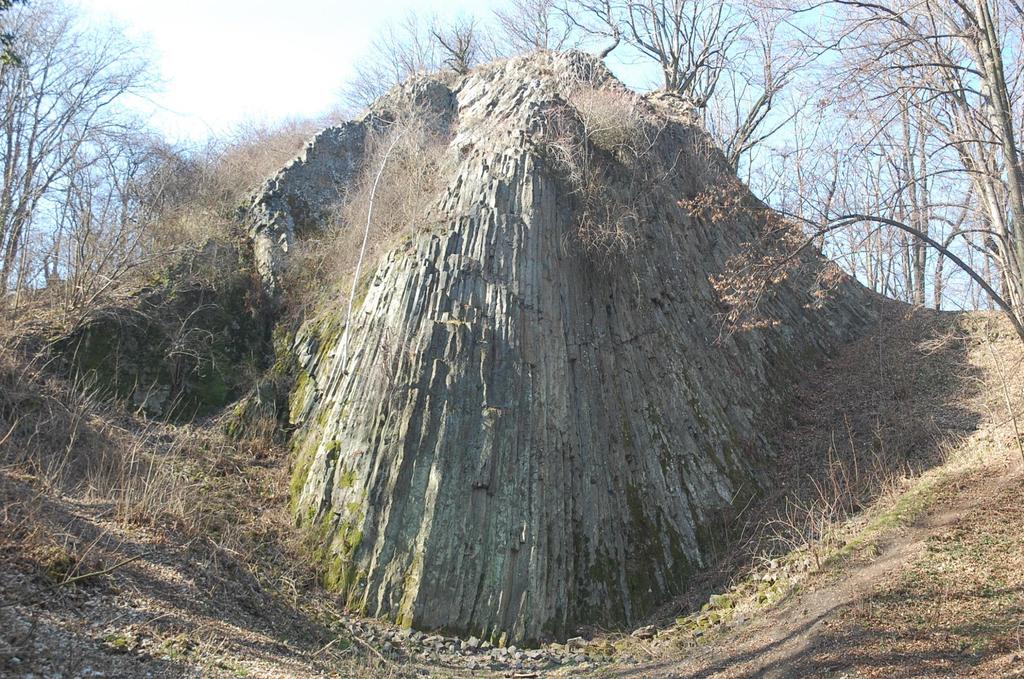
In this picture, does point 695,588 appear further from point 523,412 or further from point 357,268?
point 357,268

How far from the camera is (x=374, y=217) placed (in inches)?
656

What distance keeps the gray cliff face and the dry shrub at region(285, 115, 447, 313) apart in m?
0.84

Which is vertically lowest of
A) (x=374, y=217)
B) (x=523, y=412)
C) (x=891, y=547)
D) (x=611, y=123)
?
(x=891, y=547)

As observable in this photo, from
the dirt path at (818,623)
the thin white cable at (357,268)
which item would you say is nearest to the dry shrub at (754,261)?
the dirt path at (818,623)

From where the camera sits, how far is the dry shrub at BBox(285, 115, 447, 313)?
612 inches

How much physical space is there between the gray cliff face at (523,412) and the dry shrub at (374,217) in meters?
0.84

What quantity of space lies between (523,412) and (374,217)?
6659 mm

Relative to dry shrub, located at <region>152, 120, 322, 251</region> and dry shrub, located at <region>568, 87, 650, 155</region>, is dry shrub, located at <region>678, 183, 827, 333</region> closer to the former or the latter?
dry shrub, located at <region>568, 87, 650, 155</region>

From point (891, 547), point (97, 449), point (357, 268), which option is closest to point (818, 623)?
point (891, 547)

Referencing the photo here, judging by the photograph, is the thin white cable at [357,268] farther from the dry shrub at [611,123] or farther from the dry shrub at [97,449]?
the dry shrub at [611,123]

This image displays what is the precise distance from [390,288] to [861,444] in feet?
30.7

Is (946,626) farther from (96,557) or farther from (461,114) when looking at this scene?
(461,114)

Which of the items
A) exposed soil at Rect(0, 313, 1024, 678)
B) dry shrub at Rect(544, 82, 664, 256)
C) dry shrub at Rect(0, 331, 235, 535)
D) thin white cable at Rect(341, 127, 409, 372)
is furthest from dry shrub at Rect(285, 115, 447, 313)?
exposed soil at Rect(0, 313, 1024, 678)

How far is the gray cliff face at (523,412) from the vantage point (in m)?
11.1
